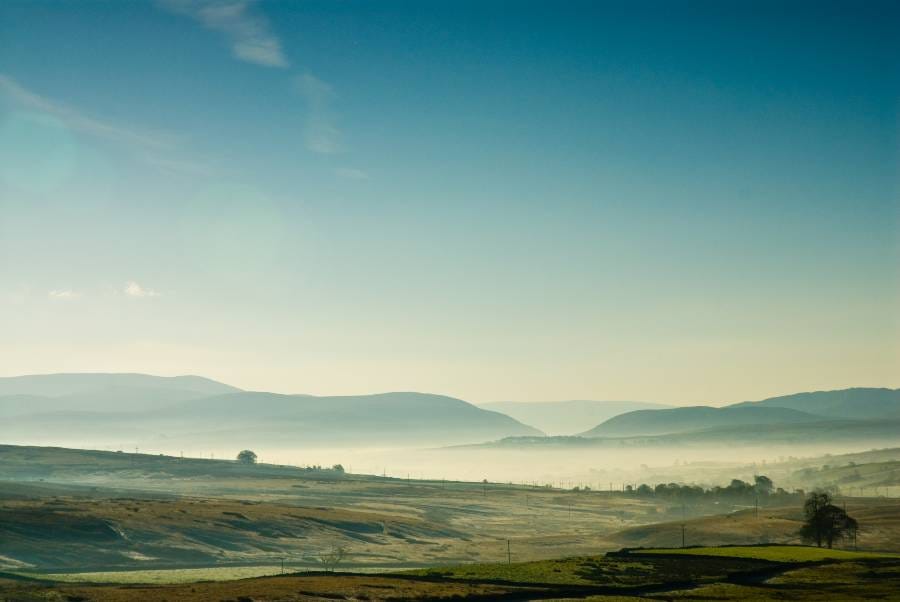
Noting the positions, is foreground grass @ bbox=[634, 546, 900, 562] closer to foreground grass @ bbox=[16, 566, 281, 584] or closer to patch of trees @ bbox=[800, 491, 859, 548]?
patch of trees @ bbox=[800, 491, 859, 548]

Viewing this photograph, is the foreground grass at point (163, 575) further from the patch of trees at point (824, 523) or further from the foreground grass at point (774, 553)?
the patch of trees at point (824, 523)

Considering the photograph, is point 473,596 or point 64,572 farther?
point 64,572

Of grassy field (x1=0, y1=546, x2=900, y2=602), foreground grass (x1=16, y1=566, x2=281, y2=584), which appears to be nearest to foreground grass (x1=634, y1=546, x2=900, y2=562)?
grassy field (x1=0, y1=546, x2=900, y2=602)

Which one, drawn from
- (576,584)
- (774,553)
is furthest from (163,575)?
(774,553)

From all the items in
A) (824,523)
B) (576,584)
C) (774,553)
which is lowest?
(576,584)

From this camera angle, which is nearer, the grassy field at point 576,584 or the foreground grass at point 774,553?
the grassy field at point 576,584

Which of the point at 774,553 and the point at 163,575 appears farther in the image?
the point at 163,575

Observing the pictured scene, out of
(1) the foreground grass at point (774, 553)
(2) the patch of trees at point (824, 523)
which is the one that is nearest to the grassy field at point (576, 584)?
(1) the foreground grass at point (774, 553)

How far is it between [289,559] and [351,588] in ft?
261

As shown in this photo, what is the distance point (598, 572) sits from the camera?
4751 inches

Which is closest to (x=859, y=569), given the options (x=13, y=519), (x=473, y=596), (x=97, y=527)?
(x=473, y=596)

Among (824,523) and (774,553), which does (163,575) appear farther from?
(824,523)

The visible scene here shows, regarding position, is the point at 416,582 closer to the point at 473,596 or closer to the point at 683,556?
the point at 473,596

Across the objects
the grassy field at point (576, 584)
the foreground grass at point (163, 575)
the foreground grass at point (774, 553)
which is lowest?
the foreground grass at point (163, 575)
